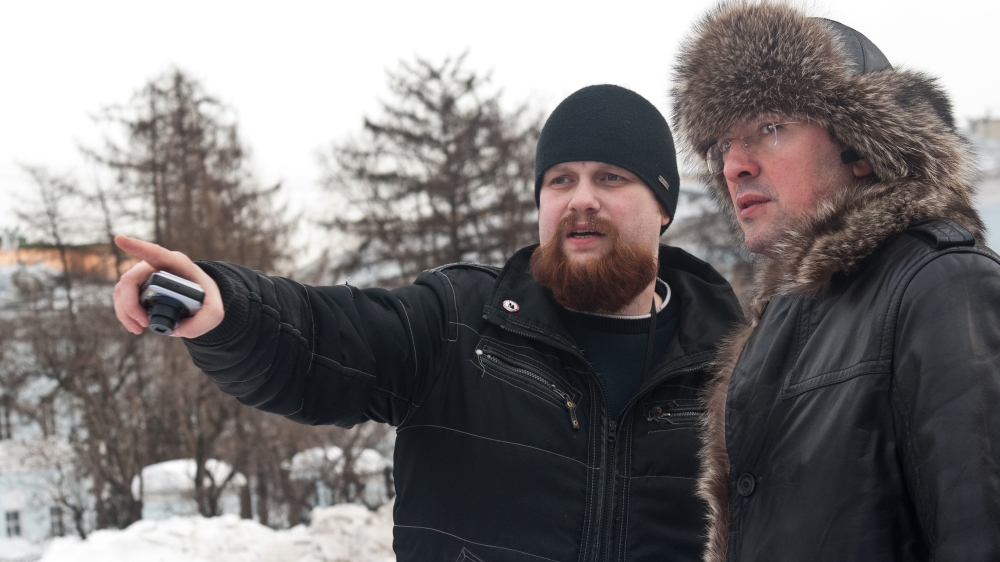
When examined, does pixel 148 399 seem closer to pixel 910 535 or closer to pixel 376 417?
pixel 376 417

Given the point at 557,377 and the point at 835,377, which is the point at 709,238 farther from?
the point at 835,377

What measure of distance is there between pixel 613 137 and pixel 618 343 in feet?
2.54

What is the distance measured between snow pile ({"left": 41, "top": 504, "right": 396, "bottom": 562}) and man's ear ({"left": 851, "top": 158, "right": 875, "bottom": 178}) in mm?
7678

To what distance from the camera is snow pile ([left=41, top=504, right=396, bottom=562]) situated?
7.95 m

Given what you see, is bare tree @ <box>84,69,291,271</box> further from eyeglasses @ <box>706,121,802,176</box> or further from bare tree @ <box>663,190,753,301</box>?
eyeglasses @ <box>706,121,802,176</box>

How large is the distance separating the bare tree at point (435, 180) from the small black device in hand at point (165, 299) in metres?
21.4

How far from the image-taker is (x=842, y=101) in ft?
6.40

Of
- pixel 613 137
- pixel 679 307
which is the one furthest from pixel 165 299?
pixel 679 307

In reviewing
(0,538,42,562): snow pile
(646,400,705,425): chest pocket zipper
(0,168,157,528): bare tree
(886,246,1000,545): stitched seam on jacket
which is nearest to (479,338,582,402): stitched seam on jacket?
(646,400,705,425): chest pocket zipper

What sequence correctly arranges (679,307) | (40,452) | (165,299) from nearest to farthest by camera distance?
(165,299) → (679,307) → (40,452)

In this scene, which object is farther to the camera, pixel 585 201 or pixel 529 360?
pixel 585 201

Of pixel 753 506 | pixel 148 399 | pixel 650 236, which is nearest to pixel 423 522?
pixel 753 506

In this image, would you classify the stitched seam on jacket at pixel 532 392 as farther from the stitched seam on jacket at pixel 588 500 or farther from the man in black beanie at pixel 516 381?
the stitched seam on jacket at pixel 588 500

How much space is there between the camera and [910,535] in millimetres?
1496
